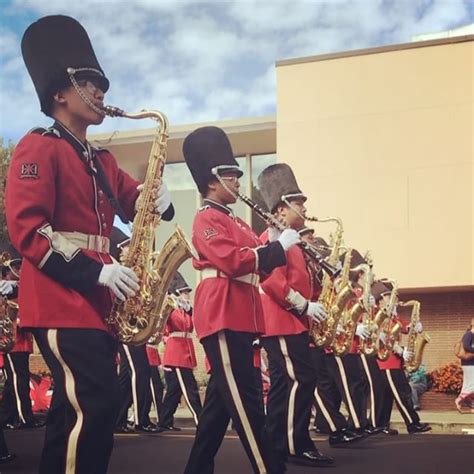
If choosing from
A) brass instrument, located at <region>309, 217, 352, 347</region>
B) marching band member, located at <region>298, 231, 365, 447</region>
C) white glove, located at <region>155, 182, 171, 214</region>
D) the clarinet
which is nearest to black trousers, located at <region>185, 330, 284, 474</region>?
the clarinet

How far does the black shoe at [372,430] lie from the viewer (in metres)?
8.97

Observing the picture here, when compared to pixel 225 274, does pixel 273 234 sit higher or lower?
higher

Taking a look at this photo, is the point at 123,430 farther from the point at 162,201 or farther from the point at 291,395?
the point at 162,201

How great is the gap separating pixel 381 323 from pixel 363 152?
7.18 meters

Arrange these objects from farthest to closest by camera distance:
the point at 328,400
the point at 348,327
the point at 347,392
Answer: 1. the point at 347,392
2. the point at 348,327
3. the point at 328,400

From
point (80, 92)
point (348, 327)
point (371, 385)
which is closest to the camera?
point (80, 92)

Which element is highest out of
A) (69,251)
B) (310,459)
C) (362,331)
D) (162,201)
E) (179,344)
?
(162,201)

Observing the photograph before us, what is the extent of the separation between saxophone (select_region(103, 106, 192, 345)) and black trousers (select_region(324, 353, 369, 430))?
4.82 metres

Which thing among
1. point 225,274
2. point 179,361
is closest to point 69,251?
point 225,274

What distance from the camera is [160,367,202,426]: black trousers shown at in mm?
10405

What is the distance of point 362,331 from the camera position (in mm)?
9070

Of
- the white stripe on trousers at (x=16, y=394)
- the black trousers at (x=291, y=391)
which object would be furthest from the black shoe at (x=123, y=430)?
the black trousers at (x=291, y=391)

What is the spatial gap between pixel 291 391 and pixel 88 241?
2853 millimetres

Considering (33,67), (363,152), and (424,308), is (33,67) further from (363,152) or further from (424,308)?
(424,308)
